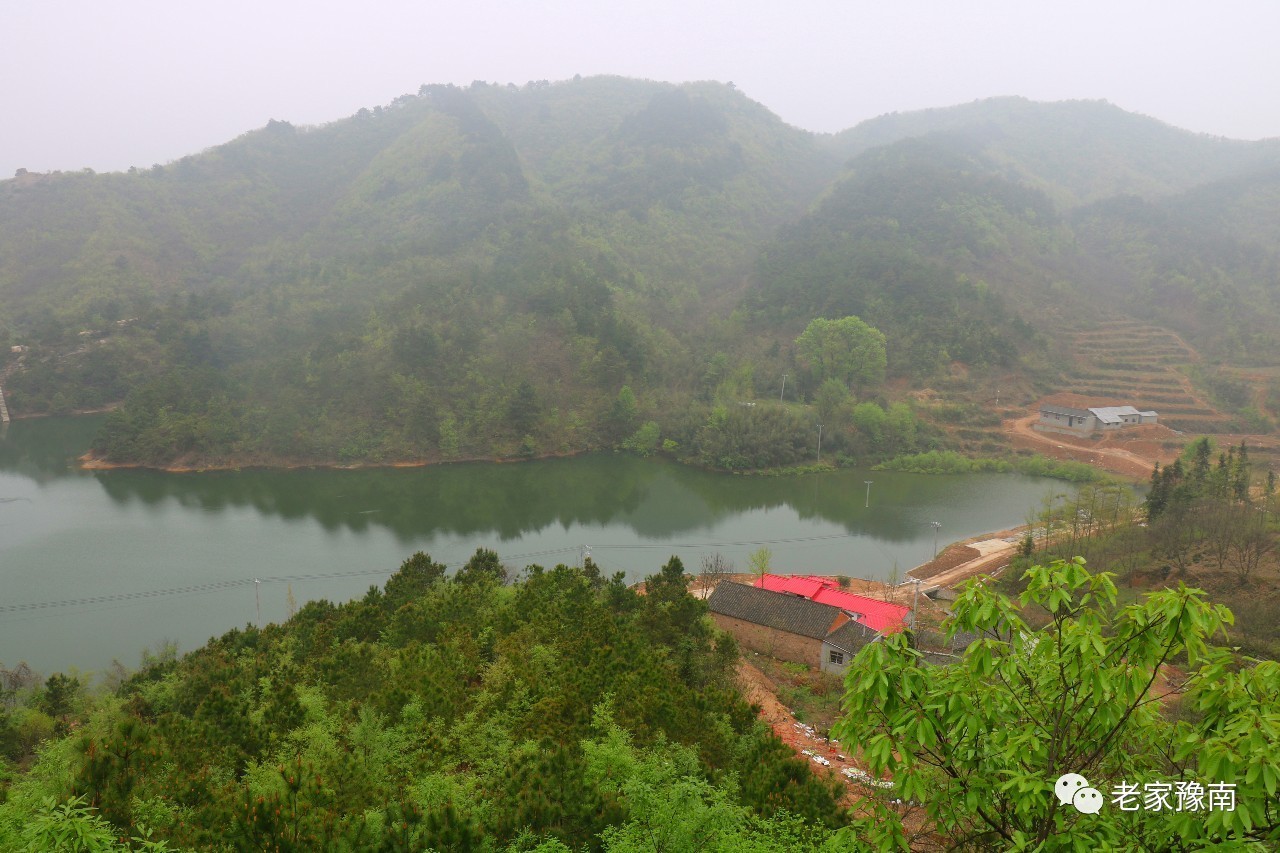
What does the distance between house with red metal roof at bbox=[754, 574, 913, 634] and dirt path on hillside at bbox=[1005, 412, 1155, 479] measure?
21.3 meters

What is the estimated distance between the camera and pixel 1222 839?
2.22 metres

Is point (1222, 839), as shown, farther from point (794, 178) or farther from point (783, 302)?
point (794, 178)

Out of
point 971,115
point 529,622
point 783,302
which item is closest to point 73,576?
point 529,622

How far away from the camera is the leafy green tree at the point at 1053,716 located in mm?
2385

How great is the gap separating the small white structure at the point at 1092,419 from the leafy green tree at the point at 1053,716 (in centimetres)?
3756

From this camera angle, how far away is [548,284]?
45.7m

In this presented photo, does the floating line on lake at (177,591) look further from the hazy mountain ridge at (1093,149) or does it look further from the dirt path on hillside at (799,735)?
the hazy mountain ridge at (1093,149)

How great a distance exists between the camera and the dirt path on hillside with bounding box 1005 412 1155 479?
3216 centimetres

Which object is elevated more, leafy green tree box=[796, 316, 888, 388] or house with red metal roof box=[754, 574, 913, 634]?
leafy green tree box=[796, 316, 888, 388]

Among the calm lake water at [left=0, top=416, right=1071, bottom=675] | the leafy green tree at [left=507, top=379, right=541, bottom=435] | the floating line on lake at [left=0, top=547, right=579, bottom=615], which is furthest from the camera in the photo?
the leafy green tree at [left=507, top=379, right=541, bottom=435]

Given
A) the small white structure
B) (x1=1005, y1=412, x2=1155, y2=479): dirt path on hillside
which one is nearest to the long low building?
(x1=1005, y1=412, x2=1155, y2=479): dirt path on hillside

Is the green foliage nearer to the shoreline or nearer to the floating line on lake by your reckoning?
the shoreline

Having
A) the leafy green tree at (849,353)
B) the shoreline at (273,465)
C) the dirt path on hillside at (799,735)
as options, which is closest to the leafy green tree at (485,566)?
the dirt path on hillside at (799,735)

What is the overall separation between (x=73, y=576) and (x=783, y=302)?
3924 centimetres
